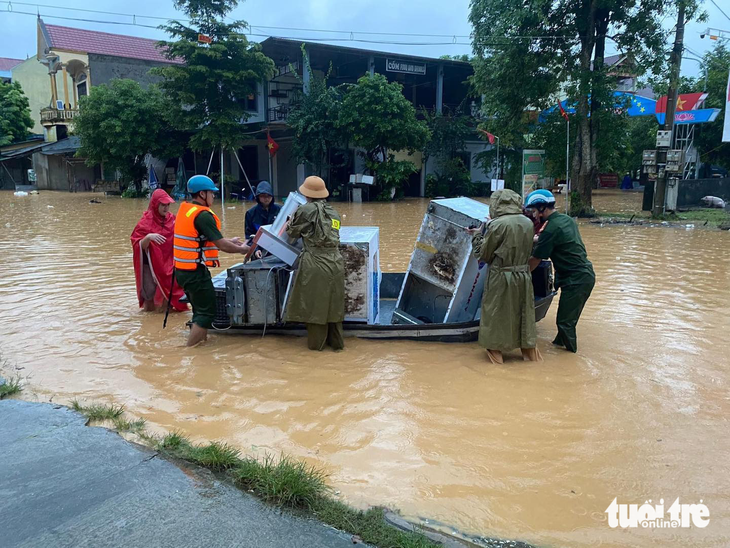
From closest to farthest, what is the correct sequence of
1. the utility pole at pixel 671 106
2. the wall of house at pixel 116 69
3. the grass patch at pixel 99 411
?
the grass patch at pixel 99 411 < the utility pole at pixel 671 106 < the wall of house at pixel 116 69

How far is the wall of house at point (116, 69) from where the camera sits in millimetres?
34844

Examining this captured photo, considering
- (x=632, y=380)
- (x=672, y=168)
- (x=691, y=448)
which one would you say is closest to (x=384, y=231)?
(x=672, y=168)

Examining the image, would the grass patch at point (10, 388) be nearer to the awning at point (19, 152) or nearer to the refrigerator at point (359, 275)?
the refrigerator at point (359, 275)

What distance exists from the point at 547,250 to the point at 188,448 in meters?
3.48

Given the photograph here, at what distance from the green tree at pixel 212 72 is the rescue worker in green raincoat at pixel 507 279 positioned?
73.5 ft

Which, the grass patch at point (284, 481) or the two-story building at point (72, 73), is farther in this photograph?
the two-story building at point (72, 73)

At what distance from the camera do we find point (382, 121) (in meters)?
23.3

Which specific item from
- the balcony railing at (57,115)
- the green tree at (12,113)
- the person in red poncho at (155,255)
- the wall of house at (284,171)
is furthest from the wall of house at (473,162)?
the green tree at (12,113)

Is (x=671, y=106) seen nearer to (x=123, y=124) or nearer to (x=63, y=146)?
(x=123, y=124)

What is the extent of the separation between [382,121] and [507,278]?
64.5ft

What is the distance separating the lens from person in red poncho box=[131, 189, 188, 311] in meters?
6.59

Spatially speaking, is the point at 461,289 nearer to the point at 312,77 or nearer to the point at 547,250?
the point at 547,250

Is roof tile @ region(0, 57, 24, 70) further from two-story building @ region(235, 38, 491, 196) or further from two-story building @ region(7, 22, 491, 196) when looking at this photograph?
two-story building @ region(235, 38, 491, 196)

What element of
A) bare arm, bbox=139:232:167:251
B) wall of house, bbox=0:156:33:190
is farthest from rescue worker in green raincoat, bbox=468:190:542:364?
wall of house, bbox=0:156:33:190
